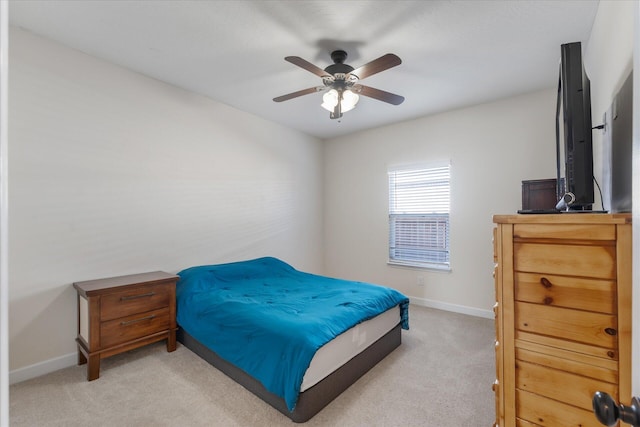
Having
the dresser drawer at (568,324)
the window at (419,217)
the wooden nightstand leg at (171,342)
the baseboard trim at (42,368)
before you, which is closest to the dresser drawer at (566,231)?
the dresser drawer at (568,324)

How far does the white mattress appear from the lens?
180 centimetres

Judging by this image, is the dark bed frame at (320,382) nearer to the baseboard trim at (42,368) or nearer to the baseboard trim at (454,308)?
the baseboard trim at (42,368)

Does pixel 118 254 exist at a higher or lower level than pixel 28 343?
higher

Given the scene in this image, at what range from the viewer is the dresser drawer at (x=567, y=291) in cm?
88

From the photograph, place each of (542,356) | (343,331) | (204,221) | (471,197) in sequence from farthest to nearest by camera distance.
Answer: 1. (471,197)
2. (204,221)
3. (343,331)
4. (542,356)

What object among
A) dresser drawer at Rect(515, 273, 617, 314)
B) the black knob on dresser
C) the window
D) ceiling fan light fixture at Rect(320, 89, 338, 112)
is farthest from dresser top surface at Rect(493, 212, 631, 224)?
the window

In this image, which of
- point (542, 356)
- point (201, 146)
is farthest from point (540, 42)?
point (201, 146)

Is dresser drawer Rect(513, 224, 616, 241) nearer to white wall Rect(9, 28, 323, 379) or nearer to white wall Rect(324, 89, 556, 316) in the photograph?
white wall Rect(324, 89, 556, 316)

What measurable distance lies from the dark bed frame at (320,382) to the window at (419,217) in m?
1.52

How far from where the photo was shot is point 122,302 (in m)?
2.29

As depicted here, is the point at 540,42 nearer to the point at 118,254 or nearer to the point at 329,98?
the point at 329,98

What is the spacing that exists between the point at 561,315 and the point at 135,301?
2772 millimetres

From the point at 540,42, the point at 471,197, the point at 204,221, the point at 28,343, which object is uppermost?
the point at 540,42

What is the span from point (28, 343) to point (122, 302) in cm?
72
